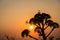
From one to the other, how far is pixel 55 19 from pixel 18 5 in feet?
4.54

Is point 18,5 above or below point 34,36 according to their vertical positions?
above

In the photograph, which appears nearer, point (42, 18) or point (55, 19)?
point (42, 18)

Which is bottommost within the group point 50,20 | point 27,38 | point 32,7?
point 27,38

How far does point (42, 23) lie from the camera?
6922mm

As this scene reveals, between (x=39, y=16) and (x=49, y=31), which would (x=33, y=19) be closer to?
(x=39, y=16)

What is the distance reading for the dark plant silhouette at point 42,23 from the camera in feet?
22.7

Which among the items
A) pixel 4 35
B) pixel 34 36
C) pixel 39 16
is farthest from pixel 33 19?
pixel 4 35

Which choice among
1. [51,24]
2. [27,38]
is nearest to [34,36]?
[27,38]

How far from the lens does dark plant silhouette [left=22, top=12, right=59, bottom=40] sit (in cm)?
691

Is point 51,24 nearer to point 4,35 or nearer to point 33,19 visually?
point 33,19

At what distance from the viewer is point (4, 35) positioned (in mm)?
7551

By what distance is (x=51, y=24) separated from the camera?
6922 millimetres

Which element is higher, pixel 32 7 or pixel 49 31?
pixel 32 7

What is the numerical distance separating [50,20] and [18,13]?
3.91ft
